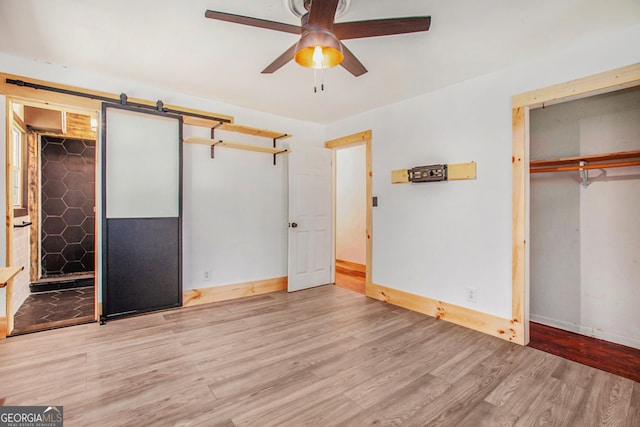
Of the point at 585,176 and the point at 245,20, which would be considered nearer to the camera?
the point at 245,20

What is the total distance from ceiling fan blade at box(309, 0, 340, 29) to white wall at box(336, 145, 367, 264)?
441cm

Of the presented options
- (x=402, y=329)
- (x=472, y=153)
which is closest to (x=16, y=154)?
(x=402, y=329)

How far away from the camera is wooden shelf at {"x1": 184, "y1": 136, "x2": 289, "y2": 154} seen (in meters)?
3.56

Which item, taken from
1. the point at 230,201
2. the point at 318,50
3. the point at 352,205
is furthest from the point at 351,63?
the point at 352,205

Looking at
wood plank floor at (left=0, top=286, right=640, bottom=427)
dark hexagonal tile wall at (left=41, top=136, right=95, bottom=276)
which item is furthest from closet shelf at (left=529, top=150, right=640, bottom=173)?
dark hexagonal tile wall at (left=41, top=136, right=95, bottom=276)

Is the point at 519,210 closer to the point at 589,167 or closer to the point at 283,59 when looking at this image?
the point at 589,167

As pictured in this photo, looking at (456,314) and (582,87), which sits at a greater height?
(582,87)

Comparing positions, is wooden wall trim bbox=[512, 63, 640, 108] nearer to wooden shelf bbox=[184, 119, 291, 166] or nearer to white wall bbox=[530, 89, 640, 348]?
white wall bbox=[530, 89, 640, 348]

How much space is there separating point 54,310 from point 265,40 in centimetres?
379

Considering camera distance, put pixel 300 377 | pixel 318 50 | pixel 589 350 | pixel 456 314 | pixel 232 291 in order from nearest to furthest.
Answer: pixel 318 50
pixel 300 377
pixel 589 350
pixel 456 314
pixel 232 291

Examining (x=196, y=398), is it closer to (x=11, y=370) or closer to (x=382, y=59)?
(x=11, y=370)

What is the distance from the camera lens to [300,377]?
7.14 ft

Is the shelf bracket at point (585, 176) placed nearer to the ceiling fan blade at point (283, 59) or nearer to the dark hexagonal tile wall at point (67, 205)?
the ceiling fan blade at point (283, 59)

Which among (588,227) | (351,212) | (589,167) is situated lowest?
(588,227)
